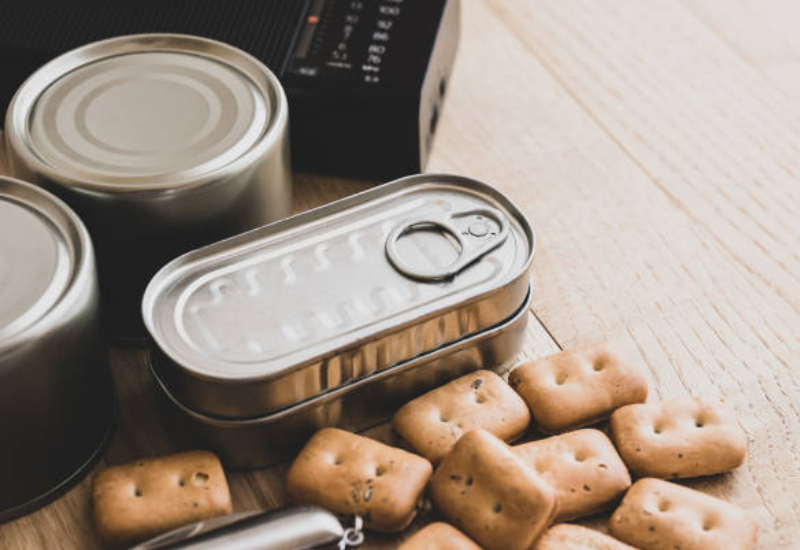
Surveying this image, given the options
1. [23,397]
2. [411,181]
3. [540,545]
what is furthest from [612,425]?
[23,397]

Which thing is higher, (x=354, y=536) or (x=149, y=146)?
(x=149, y=146)

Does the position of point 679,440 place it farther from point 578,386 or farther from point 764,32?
point 764,32

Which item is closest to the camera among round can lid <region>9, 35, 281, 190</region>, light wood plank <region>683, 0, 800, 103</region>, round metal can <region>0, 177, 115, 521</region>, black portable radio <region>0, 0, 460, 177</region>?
round metal can <region>0, 177, 115, 521</region>

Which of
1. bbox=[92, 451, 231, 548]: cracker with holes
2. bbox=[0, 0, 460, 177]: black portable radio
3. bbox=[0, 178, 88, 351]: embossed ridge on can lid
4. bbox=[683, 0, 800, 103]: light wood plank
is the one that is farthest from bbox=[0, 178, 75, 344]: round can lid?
bbox=[683, 0, 800, 103]: light wood plank

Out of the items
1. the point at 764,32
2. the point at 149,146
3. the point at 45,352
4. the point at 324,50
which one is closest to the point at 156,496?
→ the point at 45,352

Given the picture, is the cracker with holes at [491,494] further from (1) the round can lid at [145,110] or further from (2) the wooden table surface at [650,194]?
(1) the round can lid at [145,110]

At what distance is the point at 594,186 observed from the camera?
90 cm

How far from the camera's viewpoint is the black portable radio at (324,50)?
2.73 feet

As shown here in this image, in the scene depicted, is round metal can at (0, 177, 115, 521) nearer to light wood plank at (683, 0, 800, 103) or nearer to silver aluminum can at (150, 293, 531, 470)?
silver aluminum can at (150, 293, 531, 470)

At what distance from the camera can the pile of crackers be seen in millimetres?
635

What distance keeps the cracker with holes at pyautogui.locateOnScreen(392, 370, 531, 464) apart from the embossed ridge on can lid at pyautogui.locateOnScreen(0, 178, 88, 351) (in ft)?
0.75

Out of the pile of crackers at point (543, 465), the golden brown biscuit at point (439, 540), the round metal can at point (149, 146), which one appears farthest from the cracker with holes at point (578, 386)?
the round metal can at point (149, 146)

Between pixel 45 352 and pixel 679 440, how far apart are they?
0.39 metres

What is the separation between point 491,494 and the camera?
25.1 inches
